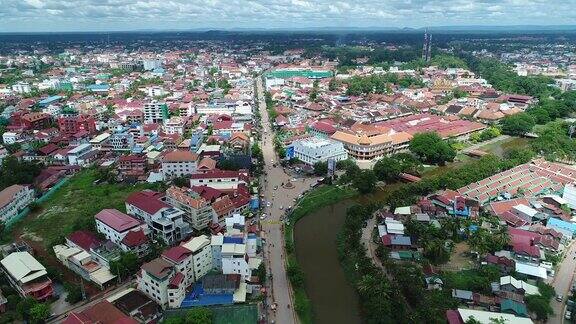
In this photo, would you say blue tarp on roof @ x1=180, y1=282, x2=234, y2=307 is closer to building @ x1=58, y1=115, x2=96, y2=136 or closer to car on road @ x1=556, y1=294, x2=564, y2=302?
car on road @ x1=556, y1=294, x2=564, y2=302

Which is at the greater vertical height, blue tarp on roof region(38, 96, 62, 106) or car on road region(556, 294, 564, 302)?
blue tarp on roof region(38, 96, 62, 106)

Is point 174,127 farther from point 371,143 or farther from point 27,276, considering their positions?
point 27,276

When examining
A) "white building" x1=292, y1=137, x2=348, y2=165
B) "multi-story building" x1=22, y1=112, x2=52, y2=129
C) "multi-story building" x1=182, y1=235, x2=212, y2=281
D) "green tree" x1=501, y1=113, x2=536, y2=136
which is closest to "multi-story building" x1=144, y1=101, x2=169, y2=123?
"multi-story building" x1=22, y1=112, x2=52, y2=129

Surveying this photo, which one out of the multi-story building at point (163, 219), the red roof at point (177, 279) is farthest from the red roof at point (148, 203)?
the red roof at point (177, 279)

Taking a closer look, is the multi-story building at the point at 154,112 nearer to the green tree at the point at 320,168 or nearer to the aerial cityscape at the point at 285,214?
the aerial cityscape at the point at 285,214

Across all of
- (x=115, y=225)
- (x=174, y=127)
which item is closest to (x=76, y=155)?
(x=174, y=127)
